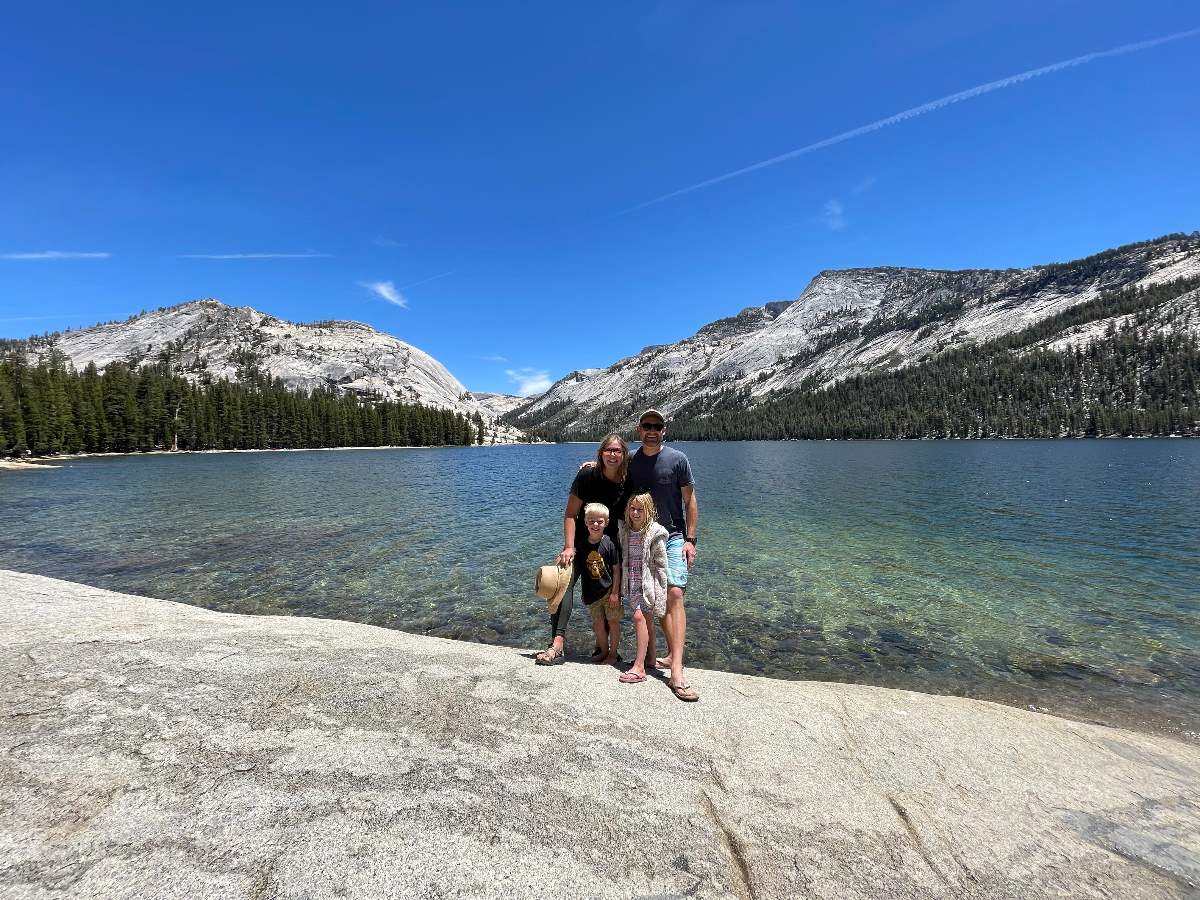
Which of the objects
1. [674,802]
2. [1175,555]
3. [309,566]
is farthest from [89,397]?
[1175,555]

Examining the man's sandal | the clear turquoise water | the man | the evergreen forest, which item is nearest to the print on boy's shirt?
the man

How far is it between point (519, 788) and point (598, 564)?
435 centimetres

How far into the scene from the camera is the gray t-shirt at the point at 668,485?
898cm

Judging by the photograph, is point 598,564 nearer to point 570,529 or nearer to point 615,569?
point 615,569

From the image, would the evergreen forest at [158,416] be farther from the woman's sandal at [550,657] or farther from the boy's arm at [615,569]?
the boy's arm at [615,569]

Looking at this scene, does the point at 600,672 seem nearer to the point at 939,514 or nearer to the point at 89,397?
the point at 939,514

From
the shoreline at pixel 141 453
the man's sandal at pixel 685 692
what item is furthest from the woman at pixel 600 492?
the shoreline at pixel 141 453

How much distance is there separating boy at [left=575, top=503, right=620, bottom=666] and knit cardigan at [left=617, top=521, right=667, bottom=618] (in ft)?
1.61

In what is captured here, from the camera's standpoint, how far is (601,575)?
9500mm

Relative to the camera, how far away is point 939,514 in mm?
36625

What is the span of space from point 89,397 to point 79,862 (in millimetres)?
148116

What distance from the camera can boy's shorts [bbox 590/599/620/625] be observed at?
997 cm

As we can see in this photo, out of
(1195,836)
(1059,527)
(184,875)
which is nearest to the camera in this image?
(184,875)

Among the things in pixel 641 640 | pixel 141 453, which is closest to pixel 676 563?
pixel 641 640
